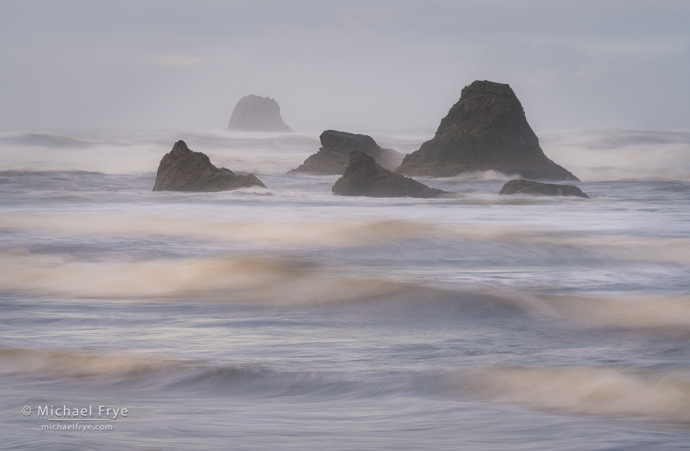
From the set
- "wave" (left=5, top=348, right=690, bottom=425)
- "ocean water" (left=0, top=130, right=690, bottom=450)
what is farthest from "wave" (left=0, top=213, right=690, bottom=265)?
"wave" (left=5, top=348, right=690, bottom=425)

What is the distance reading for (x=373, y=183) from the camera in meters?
28.4

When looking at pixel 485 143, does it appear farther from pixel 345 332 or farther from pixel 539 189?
pixel 345 332

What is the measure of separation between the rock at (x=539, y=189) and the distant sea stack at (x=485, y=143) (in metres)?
10.7

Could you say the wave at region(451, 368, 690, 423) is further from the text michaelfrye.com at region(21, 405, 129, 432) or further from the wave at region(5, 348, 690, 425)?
the text michaelfrye.com at region(21, 405, 129, 432)

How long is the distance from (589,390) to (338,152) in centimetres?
3953

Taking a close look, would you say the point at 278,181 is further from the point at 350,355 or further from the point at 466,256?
the point at 350,355

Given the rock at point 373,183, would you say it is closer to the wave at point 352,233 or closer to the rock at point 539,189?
the rock at point 539,189

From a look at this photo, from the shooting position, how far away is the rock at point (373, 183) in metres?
28.2

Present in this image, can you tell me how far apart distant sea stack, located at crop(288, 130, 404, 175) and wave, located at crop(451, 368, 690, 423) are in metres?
37.3

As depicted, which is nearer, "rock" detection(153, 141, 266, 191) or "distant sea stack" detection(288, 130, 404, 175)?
"rock" detection(153, 141, 266, 191)

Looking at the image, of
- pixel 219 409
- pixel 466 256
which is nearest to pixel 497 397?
pixel 219 409

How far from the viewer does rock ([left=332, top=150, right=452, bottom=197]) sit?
2816 cm

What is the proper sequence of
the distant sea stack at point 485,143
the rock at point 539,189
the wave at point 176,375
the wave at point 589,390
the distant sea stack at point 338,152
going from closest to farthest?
the wave at point 589,390, the wave at point 176,375, the rock at point 539,189, the distant sea stack at point 485,143, the distant sea stack at point 338,152

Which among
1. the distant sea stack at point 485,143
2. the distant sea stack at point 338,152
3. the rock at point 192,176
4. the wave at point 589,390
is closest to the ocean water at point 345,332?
the wave at point 589,390
